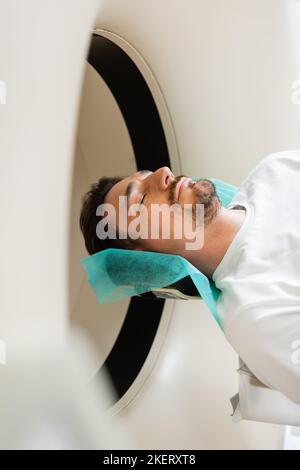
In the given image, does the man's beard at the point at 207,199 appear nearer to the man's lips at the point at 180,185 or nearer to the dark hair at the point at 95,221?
the man's lips at the point at 180,185

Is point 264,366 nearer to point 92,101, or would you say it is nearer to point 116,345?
point 116,345

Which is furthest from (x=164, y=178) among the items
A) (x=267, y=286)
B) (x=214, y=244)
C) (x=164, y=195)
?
(x=267, y=286)

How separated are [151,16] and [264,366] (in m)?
0.85

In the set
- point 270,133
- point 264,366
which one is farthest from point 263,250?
point 270,133

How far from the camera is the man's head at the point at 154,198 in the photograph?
1.23m

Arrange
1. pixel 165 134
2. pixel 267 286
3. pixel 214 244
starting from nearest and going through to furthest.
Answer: pixel 267 286
pixel 214 244
pixel 165 134

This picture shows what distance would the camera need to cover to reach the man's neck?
126cm

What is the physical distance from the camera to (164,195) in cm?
123

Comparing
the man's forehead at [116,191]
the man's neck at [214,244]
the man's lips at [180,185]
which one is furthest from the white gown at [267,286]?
the man's forehead at [116,191]

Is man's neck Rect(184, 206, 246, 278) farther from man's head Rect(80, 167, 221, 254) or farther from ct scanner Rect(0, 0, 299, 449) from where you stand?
ct scanner Rect(0, 0, 299, 449)

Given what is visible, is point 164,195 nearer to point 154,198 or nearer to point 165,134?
point 154,198

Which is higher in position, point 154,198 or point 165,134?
point 165,134

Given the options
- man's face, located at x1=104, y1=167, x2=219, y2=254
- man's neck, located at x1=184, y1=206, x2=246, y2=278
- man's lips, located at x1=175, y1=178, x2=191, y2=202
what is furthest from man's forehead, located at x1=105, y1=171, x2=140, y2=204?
man's neck, located at x1=184, y1=206, x2=246, y2=278

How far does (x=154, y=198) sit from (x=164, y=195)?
24mm
